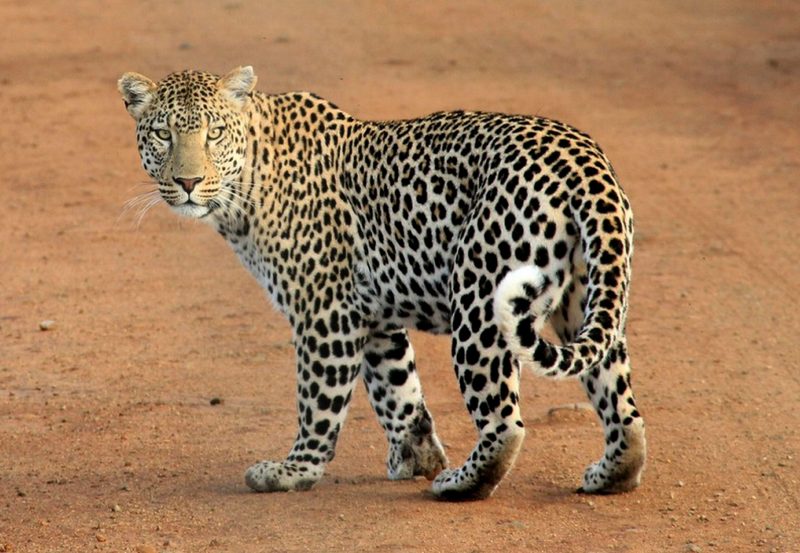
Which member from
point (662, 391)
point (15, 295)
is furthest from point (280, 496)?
point (15, 295)

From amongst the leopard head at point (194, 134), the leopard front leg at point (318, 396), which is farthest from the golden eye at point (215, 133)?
the leopard front leg at point (318, 396)

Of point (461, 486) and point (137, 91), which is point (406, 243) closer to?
point (461, 486)

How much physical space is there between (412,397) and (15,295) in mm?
4581

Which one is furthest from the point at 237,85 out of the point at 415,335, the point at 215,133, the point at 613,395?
the point at 415,335

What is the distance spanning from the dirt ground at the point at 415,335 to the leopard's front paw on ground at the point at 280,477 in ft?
0.25

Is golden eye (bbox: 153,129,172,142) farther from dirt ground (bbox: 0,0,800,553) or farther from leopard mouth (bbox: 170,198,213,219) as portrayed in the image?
dirt ground (bbox: 0,0,800,553)

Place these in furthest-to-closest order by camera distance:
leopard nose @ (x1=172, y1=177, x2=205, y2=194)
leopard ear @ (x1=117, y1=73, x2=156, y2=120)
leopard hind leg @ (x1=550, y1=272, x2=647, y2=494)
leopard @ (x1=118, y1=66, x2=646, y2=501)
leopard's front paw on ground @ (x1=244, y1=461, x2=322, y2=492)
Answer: leopard ear @ (x1=117, y1=73, x2=156, y2=120)
leopard's front paw on ground @ (x1=244, y1=461, x2=322, y2=492)
leopard nose @ (x1=172, y1=177, x2=205, y2=194)
leopard hind leg @ (x1=550, y1=272, x2=647, y2=494)
leopard @ (x1=118, y1=66, x2=646, y2=501)

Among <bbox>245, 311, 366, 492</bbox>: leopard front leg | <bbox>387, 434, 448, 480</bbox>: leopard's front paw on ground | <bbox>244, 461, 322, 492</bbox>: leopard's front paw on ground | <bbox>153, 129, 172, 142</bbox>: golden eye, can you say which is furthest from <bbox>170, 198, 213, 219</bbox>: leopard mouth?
<bbox>387, 434, 448, 480</bbox>: leopard's front paw on ground

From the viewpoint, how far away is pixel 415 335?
454 inches

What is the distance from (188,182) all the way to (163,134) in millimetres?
319

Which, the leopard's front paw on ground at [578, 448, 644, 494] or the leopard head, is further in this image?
the leopard head

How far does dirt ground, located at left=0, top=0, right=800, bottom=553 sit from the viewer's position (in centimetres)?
802

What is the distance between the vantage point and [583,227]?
294 inches

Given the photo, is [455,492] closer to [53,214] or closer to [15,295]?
[15,295]
